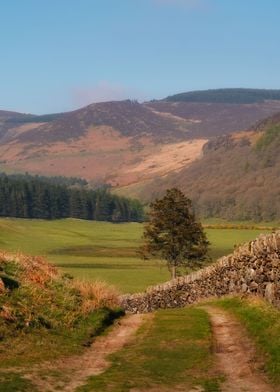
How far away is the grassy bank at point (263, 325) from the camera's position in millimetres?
13526

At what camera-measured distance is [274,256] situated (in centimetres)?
2073

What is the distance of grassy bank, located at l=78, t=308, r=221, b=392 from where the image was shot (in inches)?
494

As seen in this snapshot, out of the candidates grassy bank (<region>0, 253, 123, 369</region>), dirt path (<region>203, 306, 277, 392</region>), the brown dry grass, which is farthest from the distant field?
dirt path (<region>203, 306, 277, 392</region>)

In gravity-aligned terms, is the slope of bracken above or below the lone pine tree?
above

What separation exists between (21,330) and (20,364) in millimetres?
3141

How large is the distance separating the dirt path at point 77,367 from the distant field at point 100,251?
40.3 m

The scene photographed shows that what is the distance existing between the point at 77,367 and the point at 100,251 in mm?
108895

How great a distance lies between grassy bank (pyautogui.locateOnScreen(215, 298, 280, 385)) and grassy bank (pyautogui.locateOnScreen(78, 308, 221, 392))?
4.16ft

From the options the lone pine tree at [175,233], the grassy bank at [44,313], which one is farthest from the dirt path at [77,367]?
the lone pine tree at [175,233]

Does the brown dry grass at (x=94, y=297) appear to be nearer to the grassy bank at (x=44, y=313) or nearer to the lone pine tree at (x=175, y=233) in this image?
the grassy bank at (x=44, y=313)

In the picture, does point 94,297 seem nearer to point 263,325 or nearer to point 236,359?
point 263,325

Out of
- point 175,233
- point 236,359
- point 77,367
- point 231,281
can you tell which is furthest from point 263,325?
point 175,233

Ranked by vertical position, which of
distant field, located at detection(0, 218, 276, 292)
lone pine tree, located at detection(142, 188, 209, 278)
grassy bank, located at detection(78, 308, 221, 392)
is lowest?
distant field, located at detection(0, 218, 276, 292)

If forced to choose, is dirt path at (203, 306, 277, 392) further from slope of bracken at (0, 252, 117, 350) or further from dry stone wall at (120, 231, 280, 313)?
slope of bracken at (0, 252, 117, 350)
